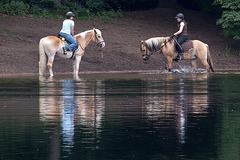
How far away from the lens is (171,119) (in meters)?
12.8

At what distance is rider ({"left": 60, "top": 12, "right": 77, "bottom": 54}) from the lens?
89.8 feet

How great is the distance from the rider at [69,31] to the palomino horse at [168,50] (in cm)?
303

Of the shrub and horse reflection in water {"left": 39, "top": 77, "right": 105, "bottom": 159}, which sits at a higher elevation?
the shrub

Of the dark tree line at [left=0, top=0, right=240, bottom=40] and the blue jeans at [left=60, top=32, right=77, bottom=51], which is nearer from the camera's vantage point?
the blue jeans at [left=60, top=32, right=77, bottom=51]

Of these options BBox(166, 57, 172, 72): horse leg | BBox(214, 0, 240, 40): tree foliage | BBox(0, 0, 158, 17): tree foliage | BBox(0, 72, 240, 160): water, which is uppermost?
BBox(0, 0, 158, 17): tree foliage

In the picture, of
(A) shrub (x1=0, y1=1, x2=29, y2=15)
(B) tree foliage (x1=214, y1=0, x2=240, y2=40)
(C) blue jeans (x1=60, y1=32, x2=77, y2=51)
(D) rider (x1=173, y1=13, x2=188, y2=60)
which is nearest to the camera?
(C) blue jeans (x1=60, y1=32, x2=77, y2=51)

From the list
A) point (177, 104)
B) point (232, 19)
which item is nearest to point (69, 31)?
point (177, 104)

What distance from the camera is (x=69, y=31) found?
27531mm

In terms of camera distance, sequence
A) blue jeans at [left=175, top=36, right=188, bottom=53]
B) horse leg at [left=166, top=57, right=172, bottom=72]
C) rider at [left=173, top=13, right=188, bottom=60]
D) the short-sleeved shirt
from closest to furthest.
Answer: the short-sleeved shirt < rider at [left=173, top=13, right=188, bottom=60] < blue jeans at [left=175, top=36, right=188, bottom=53] < horse leg at [left=166, top=57, right=172, bottom=72]

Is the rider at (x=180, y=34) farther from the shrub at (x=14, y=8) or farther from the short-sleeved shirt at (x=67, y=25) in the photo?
the shrub at (x=14, y=8)

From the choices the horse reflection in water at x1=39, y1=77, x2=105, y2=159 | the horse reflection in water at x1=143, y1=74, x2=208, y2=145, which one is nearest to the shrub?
the horse reflection in water at x1=39, y1=77, x2=105, y2=159

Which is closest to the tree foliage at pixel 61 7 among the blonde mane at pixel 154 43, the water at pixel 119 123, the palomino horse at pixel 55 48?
the palomino horse at pixel 55 48

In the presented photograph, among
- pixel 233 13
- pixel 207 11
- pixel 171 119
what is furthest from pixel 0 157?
pixel 207 11

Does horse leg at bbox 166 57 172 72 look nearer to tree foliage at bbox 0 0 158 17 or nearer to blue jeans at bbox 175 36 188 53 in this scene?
blue jeans at bbox 175 36 188 53
